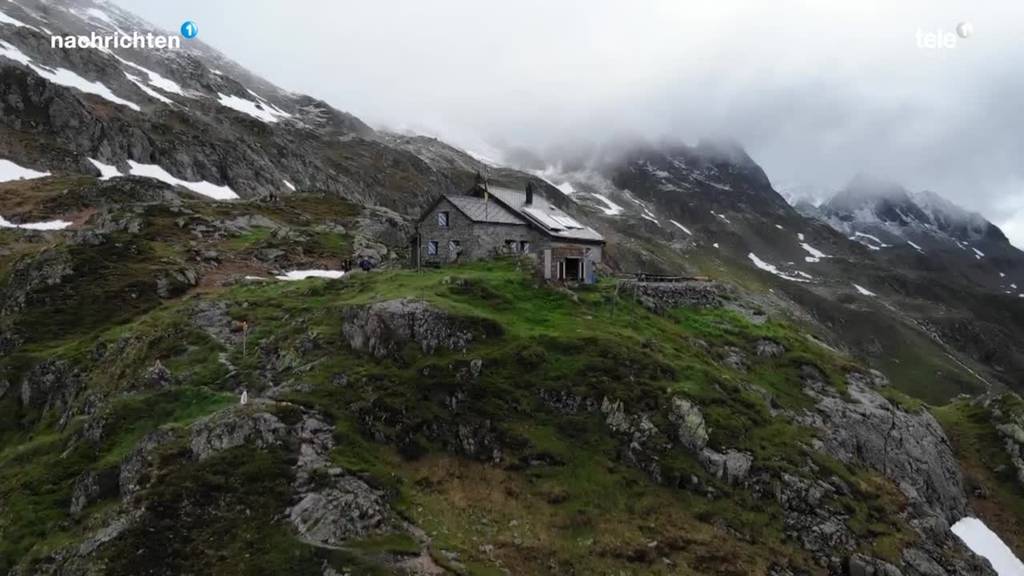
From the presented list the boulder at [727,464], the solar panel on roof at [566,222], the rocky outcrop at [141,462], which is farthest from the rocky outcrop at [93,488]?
the solar panel on roof at [566,222]

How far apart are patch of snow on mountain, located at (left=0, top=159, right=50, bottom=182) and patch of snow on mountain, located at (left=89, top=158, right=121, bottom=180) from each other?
312 inches

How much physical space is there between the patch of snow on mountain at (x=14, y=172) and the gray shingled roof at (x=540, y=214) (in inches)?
3216

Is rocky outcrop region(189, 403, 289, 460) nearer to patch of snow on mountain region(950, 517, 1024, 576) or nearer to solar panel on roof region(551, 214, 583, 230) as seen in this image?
solar panel on roof region(551, 214, 583, 230)

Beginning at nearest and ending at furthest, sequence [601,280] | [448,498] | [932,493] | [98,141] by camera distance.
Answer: [448,498] → [932,493] → [601,280] → [98,141]

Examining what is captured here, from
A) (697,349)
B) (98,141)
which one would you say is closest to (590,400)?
(697,349)

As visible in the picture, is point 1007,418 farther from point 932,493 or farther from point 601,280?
point 601,280

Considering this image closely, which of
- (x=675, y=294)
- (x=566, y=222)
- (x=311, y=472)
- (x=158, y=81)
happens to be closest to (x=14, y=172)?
(x=158, y=81)

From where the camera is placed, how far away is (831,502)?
31547mm

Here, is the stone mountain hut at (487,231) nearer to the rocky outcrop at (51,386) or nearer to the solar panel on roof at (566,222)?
the solar panel on roof at (566,222)

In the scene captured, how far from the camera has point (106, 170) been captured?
110 m

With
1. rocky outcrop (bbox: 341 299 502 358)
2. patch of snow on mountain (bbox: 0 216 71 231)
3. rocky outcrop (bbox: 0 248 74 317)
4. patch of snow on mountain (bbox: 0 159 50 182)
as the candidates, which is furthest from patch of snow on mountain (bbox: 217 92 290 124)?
rocky outcrop (bbox: 341 299 502 358)

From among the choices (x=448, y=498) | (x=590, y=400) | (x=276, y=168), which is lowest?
(x=448, y=498)

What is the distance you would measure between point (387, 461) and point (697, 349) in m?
22.3

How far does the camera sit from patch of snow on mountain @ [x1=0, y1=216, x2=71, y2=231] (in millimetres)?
78312
